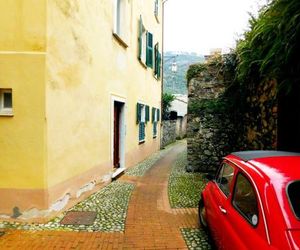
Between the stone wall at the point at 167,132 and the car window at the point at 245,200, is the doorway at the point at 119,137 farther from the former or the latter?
the stone wall at the point at 167,132

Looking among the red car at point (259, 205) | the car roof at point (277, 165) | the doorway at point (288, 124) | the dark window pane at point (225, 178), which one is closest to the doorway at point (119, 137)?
the doorway at point (288, 124)

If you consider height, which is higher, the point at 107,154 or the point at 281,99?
the point at 281,99

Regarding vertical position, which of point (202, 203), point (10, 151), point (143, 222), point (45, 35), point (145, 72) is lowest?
point (143, 222)

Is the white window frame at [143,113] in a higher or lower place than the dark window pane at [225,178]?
higher

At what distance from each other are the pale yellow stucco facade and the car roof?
3.42 meters

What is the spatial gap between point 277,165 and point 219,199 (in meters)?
1.07

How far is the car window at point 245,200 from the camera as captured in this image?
290cm

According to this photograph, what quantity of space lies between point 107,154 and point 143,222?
132 inches

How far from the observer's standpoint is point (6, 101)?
5.52 metres

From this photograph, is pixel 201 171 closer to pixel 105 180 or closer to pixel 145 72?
pixel 105 180

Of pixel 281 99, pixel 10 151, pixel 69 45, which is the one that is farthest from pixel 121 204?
pixel 281 99

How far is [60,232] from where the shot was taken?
5094 millimetres

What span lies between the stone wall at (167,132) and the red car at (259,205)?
16975 millimetres

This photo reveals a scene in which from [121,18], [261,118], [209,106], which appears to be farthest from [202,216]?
[121,18]
